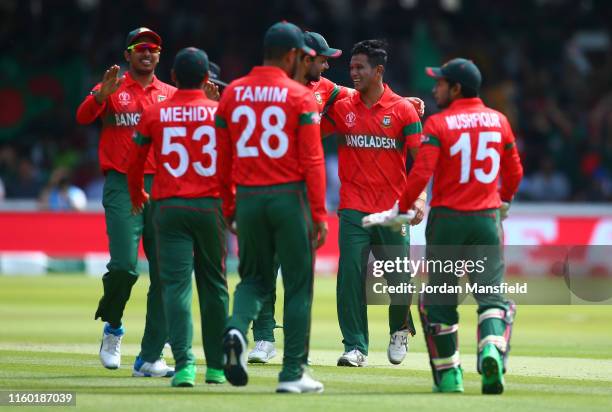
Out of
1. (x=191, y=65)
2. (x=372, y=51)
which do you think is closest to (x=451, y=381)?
(x=191, y=65)

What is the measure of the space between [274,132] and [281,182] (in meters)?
0.37

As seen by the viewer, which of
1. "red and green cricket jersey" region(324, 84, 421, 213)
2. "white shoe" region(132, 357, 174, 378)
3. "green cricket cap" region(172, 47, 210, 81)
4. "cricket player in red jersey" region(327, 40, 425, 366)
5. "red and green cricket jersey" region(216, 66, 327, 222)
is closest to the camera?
"red and green cricket jersey" region(216, 66, 327, 222)

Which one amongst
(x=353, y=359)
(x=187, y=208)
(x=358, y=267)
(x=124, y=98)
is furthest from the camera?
(x=358, y=267)

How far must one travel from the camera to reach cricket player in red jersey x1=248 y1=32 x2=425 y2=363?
12570 mm

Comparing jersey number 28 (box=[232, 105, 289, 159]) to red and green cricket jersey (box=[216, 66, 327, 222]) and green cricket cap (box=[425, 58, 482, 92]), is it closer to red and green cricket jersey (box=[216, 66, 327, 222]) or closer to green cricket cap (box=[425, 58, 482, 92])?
red and green cricket jersey (box=[216, 66, 327, 222])

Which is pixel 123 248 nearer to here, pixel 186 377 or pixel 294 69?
pixel 186 377

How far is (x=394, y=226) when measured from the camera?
414 inches

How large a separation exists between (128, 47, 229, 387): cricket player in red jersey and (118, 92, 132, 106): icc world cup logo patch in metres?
1.68

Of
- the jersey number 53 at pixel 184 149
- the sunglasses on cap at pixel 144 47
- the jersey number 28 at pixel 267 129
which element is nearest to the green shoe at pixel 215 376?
the jersey number 53 at pixel 184 149

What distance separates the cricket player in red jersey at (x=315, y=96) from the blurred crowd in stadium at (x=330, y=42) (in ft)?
48.7

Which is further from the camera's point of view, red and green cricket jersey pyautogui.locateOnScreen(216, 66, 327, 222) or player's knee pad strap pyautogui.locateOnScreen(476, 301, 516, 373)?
player's knee pad strap pyautogui.locateOnScreen(476, 301, 516, 373)

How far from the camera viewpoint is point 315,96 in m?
13.2

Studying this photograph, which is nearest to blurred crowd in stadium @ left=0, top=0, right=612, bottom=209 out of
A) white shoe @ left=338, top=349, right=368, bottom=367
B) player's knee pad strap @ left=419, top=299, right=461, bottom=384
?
white shoe @ left=338, top=349, right=368, bottom=367

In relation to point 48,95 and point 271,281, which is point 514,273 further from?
point 271,281
